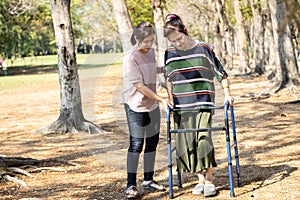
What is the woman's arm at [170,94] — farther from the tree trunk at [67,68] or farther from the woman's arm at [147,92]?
the tree trunk at [67,68]

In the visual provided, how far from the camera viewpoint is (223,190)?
18.6ft

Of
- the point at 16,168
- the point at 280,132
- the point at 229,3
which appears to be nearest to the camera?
the point at 16,168

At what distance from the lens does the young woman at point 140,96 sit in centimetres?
536

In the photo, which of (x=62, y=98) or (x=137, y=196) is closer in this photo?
(x=137, y=196)

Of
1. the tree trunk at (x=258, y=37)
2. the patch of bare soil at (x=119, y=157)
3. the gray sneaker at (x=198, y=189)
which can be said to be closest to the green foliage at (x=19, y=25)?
the tree trunk at (x=258, y=37)

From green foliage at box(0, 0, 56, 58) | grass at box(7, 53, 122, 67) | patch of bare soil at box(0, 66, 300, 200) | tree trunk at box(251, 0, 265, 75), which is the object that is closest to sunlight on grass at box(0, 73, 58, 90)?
grass at box(7, 53, 122, 67)

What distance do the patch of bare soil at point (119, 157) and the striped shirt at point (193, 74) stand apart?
3.35ft

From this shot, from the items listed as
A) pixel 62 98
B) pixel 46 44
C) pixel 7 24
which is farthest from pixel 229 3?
pixel 46 44

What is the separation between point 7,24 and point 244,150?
37375mm

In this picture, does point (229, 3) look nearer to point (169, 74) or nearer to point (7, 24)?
point (7, 24)

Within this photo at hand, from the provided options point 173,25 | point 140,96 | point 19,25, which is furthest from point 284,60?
point 19,25

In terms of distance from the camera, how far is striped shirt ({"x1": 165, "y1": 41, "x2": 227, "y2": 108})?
5.30 meters

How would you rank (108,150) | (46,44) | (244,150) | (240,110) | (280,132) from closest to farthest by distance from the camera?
(244,150) < (108,150) < (280,132) < (240,110) < (46,44)

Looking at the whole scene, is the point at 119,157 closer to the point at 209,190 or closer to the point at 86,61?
the point at 209,190
